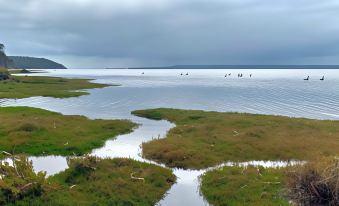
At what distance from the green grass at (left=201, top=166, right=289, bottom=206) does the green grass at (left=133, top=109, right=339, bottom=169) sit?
11.3 feet

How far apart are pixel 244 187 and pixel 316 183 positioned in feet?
16.0

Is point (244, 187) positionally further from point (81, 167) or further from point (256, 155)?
point (81, 167)

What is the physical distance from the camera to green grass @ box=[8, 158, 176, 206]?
18.8 metres

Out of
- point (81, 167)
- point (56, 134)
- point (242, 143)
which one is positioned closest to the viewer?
point (81, 167)

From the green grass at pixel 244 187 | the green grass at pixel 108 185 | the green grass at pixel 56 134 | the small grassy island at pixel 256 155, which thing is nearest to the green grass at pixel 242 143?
the small grassy island at pixel 256 155

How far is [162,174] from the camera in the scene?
23.5m

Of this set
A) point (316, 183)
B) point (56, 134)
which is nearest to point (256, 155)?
point (316, 183)

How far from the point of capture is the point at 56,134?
35781 mm

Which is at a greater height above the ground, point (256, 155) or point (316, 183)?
point (316, 183)

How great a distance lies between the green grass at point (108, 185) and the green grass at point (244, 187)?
2860 mm

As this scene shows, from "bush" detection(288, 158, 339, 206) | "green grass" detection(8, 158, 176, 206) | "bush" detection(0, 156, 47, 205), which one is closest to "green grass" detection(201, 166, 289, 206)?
"bush" detection(288, 158, 339, 206)

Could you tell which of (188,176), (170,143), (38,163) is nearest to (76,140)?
(38,163)

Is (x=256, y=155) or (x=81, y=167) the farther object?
(x=256, y=155)

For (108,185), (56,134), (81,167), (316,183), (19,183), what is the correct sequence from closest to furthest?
(316,183) < (19,183) < (108,185) < (81,167) < (56,134)
